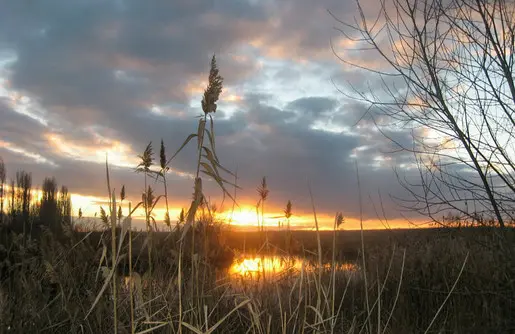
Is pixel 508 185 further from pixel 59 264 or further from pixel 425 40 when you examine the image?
pixel 59 264

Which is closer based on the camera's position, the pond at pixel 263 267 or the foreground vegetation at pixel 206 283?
the foreground vegetation at pixel 206 283

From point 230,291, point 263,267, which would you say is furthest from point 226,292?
point 263,267

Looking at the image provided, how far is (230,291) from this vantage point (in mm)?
4547

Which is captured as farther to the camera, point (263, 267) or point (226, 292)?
point (226, 292)

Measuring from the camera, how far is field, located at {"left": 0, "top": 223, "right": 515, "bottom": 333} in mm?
2781

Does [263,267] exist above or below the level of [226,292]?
above

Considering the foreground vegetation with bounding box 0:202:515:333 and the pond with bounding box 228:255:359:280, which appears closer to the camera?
the foreground vegetation with bounding box 0:202:515:333

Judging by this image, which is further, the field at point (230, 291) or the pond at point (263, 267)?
the pond at point (263, 267)

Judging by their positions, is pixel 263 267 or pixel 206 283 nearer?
pixel 263 267

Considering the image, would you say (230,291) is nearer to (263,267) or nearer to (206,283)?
(206,283)

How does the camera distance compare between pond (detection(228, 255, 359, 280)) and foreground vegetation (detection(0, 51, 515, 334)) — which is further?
pond (detection(228, 255, 359, 280))

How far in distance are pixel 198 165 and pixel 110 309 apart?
2.10 metres

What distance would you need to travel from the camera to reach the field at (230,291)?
109 inches

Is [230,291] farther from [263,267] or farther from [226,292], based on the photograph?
[263,267]
